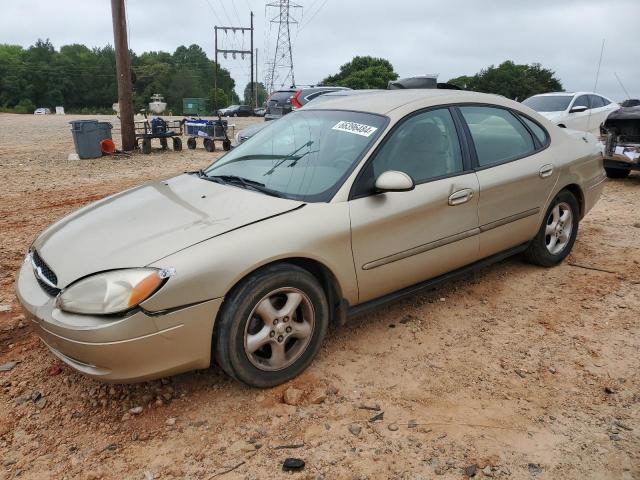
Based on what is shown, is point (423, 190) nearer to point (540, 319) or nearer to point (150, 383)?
point (540, 319)

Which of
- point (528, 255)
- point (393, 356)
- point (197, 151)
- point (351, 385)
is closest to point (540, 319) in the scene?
point (528, 255)

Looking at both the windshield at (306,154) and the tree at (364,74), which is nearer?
the windshield at (306,154)

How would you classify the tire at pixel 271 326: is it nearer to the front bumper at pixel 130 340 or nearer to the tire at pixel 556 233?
the front bumper at pixel 130 340

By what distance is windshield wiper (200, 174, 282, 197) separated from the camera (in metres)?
2.97

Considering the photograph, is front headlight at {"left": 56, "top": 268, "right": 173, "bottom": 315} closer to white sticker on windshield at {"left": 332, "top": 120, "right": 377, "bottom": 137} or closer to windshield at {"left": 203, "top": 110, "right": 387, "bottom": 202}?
windshield at {"left": 203, "top": 110, "right": 387, "bottom": 202}

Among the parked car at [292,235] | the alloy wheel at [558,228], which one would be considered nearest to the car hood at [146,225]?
the parked car at [292,235]

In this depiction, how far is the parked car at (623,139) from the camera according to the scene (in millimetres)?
7973

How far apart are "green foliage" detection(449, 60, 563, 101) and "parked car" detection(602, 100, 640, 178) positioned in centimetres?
4334

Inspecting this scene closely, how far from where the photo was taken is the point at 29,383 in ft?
9.20

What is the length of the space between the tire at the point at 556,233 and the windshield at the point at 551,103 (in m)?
8.20

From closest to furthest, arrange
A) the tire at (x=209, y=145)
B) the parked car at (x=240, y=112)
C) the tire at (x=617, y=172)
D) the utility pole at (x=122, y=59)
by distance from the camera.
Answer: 1. the tire at (x=617, y=172)
2. the utility pole at (x=122, y=59)
3. the tire at (x=209, y=145)
4. the parked car at (x=240, y=112)


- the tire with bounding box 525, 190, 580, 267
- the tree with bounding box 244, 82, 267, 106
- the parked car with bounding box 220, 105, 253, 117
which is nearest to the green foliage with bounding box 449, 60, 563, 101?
the parked car with bounding box 220, 105, 253, 117

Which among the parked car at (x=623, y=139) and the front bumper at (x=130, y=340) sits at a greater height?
the parked car at (x=623, y=139)

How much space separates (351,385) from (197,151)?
39.9 ft
